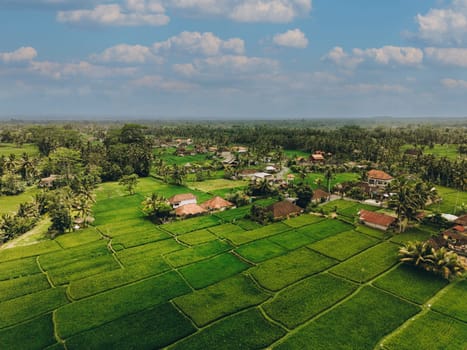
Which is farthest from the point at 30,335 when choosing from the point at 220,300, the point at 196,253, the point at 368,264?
the point at 368,264

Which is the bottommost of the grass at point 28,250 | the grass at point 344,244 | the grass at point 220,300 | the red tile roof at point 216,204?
the grass at point 28,250

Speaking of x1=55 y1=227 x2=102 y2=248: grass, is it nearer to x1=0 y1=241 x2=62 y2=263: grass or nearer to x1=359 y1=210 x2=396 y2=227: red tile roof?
x1=0 y1=241 x2=62 y2=263: grass

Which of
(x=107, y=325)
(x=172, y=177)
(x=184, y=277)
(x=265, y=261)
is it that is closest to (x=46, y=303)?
(x=107, y=325)

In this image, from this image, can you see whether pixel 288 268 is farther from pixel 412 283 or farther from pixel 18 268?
pixel 18 268

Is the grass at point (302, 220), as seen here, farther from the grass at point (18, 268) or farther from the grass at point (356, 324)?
the grass at point (18, 268)

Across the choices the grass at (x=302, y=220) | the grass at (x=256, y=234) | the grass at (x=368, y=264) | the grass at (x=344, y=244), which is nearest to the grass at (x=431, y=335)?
the grass at (x=368, y=264)

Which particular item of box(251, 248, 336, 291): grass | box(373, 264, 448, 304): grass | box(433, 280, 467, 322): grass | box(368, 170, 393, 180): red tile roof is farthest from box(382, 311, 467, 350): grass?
box(368, 170, 393, 180): red tile roof
